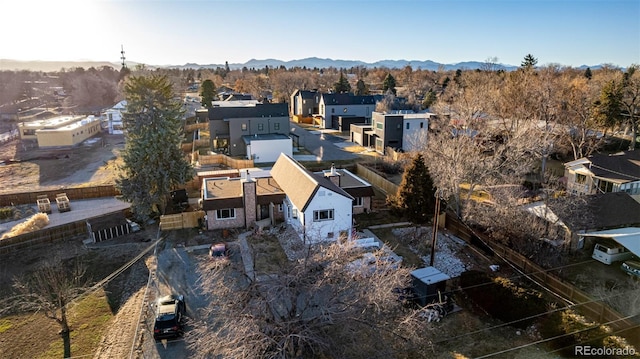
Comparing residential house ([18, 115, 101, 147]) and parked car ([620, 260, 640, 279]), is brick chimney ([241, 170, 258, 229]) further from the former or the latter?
residential house ([18, 115, 101, 147])

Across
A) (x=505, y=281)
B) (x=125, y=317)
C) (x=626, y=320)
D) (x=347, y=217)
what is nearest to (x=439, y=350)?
(x=505, y=281)

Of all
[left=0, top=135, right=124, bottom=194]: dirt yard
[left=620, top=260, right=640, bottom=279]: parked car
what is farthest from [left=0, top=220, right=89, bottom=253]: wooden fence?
[left=620, top=260, right=640, bottom=279]: parked car

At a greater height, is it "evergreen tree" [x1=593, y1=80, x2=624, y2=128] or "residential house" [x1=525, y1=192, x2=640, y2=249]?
"evergreen tree" [x1=593, y1=80, x2=624, y2=128]

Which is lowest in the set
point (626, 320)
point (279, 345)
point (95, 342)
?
point (95, 342)

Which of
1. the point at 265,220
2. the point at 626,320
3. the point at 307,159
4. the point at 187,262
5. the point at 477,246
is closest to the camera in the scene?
the point at 626,320

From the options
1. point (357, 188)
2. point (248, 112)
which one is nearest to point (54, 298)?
point (357, 188)

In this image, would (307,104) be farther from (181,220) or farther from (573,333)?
(573,333)

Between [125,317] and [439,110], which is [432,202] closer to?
[125,317]
